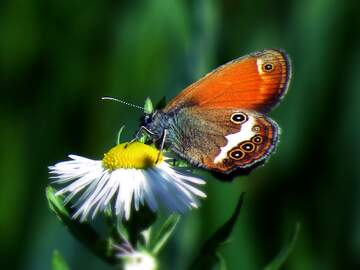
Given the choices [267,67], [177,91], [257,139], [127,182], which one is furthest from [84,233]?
[177,91]

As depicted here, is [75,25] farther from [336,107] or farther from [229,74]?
[229,74]

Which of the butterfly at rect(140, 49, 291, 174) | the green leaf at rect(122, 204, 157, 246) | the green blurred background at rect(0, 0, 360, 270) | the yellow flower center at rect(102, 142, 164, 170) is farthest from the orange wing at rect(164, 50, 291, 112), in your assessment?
the green blurred background at rect(0, 0, 360, 270)

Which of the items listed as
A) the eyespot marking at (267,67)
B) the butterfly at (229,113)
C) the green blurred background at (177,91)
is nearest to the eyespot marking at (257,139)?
the butterfly at (229,113)

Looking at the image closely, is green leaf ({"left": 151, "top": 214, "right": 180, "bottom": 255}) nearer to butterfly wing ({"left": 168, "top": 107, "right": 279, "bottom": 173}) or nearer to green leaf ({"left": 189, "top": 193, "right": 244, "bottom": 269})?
green leaf ({"left": 189, "top": 193, "right": 244, "bottom": 269})

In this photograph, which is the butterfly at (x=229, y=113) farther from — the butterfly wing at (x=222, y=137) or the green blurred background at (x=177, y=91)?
the green blurred background at (x=177, y=91)

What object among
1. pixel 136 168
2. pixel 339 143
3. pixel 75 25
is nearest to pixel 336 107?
pixel 339 143
